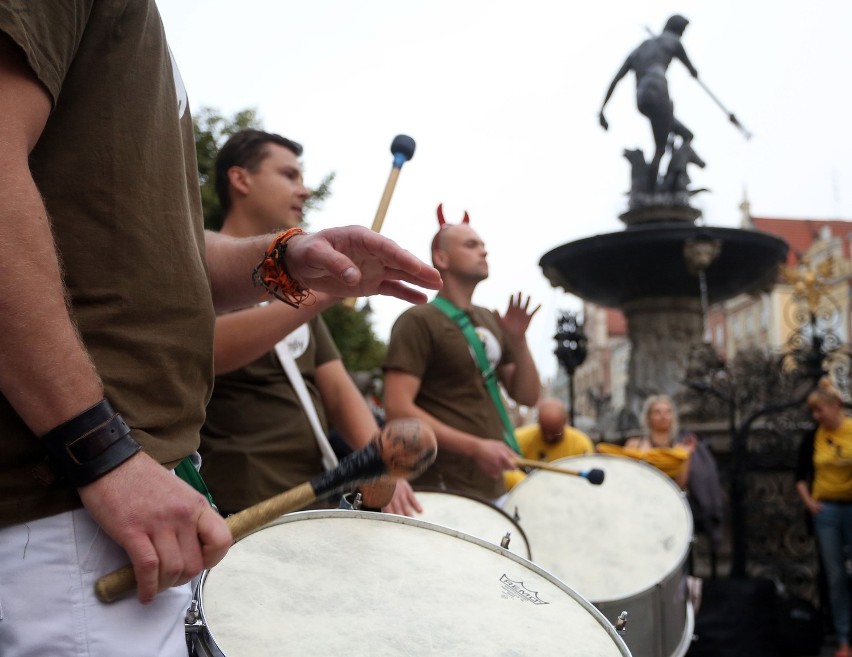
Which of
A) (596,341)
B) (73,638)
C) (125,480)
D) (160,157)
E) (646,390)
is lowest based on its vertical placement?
(596,341)

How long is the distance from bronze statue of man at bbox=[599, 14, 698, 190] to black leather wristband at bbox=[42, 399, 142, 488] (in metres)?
9.94

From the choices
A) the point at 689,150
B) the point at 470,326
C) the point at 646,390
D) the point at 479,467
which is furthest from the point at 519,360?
the point at 689,150

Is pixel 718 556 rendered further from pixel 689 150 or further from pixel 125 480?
pixel 125 480

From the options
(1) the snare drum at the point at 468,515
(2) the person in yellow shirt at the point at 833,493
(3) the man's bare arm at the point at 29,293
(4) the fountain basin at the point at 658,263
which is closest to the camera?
(3) the man's bare arm at the point at 29,293

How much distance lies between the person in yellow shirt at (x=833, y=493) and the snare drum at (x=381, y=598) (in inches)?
225

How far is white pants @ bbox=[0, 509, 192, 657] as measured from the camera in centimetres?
117

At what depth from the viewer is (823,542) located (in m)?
6.75

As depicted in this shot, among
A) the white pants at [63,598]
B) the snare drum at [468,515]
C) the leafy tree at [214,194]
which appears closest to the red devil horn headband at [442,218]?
the snare drum at [468,515]

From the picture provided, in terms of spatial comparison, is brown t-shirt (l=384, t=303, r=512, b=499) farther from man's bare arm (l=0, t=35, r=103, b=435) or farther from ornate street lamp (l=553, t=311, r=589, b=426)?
ornate street lamp (l=553, t=311, r=589, b=426)

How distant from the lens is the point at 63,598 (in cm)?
119

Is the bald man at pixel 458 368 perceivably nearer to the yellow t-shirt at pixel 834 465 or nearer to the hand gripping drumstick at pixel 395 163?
the hand gripping drumstick at pixel 395 163

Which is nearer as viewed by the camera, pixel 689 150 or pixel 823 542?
pixel 823 542

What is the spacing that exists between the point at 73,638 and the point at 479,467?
2619mm

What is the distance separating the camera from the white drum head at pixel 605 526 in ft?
11.2
